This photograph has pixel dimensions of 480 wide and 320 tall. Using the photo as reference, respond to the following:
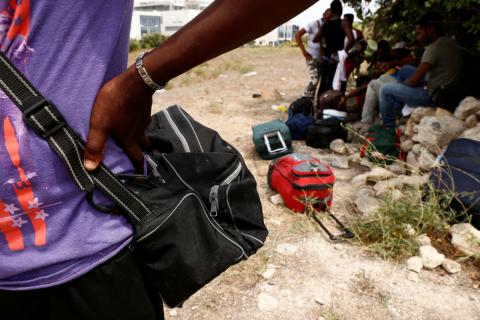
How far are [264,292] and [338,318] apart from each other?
520mm

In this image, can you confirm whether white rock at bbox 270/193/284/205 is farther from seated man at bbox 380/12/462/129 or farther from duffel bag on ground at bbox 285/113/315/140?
seated man at bbox 380/12/462/129

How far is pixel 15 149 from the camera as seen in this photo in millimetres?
668

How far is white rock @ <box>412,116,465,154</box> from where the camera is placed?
161 inches

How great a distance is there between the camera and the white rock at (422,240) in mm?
2801

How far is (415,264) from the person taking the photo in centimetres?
264

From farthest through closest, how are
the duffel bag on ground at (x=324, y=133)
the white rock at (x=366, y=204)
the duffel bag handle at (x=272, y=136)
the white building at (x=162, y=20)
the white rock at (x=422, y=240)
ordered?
the white building at (x=162, y=20) < the duffel bag on ground at (x=324, y=133) < the duffel bag handle at (x=272, y=136) < the white rock at (x=366, y=204) < the white rock at (x=422, y=240)

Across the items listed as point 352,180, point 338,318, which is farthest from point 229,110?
point 338,318

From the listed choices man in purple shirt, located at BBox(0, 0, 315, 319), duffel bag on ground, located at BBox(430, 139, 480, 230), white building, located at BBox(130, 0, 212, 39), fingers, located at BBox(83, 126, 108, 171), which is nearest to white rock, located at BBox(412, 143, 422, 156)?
duffel bag on ground, located at BBox(430, 139, 480, 230)

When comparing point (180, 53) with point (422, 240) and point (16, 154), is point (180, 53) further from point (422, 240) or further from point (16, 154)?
point (422, 240)

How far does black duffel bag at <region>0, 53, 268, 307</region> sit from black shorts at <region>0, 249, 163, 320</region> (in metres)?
0.05

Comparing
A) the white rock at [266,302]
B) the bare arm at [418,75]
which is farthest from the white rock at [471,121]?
the white rock at [266,302]

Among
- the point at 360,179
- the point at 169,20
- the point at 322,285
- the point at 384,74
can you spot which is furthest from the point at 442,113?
the point at 169,20

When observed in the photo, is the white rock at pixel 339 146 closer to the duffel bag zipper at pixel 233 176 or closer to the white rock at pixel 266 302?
the white rock at pixel 266 302

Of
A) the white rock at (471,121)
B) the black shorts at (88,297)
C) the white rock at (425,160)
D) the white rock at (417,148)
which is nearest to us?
the black shorts at (88,297)
